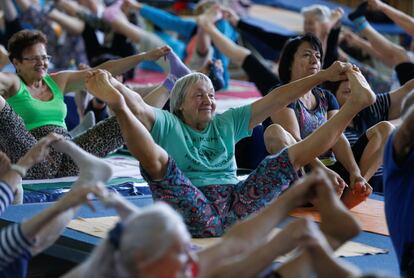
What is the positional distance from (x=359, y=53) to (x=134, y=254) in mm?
6717

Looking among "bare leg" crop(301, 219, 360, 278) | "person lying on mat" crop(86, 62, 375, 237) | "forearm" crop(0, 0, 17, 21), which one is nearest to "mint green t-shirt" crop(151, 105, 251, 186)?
"person lying on mat" crop(86, 62, 375, 237)

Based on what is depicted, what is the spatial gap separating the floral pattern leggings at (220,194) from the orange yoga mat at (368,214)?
1.48 feet

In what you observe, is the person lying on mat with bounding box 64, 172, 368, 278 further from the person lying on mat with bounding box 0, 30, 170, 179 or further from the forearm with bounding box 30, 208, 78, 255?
the person lying on mat with bounding box 0, 30, 170, 179

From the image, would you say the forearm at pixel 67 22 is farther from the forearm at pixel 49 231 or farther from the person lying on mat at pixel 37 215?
the forearm at pixel 49 231

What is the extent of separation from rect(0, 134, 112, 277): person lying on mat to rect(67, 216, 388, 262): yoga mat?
792 mm

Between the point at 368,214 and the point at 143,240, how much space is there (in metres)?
2.39

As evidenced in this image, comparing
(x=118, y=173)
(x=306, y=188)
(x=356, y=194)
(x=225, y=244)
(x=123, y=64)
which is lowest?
(x=118, y=173)

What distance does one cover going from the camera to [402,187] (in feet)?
10.2

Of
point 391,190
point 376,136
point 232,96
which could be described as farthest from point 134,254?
point 232,96

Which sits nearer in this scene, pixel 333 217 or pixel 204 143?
pixel 333 217

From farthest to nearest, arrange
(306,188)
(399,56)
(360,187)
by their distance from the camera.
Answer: (399,56), (360,187), (306,188)

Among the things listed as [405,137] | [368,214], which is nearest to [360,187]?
[368,214]

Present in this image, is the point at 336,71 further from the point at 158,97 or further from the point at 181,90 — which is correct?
the point at 158,97

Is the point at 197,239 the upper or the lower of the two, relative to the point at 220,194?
lower
